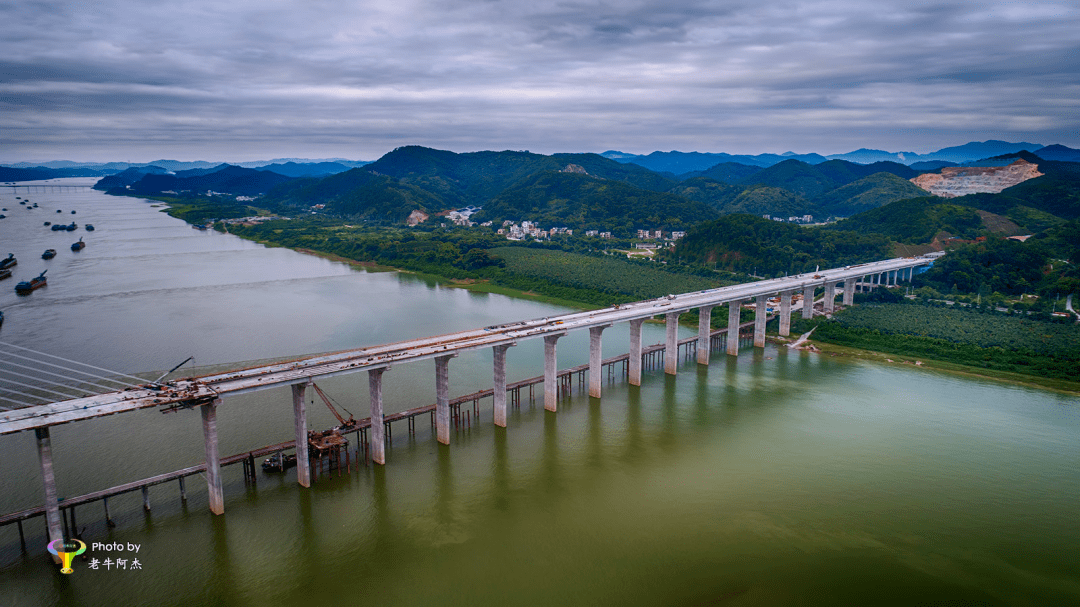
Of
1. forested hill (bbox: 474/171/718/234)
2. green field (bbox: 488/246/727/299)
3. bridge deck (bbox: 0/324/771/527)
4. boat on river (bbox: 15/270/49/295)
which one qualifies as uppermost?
forested hill (bbox: 474/171/718/234)

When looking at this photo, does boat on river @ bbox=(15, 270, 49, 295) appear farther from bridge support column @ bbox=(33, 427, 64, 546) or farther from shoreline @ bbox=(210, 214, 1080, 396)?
bridge support column @ bbox=(33, 427, 64, 546)

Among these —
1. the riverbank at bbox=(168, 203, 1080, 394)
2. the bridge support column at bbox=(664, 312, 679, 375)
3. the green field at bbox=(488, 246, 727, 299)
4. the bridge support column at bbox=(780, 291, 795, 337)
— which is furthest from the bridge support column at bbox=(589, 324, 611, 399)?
the green field at bbox=(488, 246, 727, 299)

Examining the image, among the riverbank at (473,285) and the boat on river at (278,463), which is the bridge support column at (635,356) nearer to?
the boat on river at (278,463)

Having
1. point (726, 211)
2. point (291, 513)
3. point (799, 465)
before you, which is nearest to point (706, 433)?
point (799, 465)

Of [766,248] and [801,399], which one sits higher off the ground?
[766,248]

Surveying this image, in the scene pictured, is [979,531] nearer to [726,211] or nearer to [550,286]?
[550,286]

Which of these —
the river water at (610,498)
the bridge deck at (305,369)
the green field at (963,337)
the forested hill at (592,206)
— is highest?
the forested hill at (592,206)

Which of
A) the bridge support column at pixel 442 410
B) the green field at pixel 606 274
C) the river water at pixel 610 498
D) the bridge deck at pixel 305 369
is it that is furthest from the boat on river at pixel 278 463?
→ the green field at pixel 606 274
